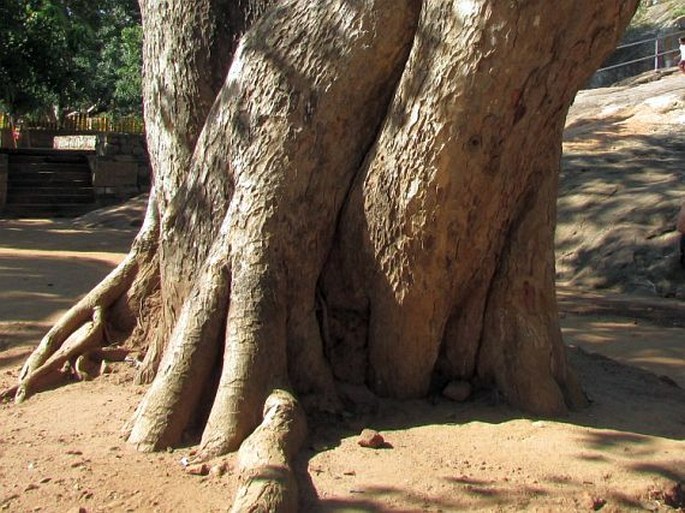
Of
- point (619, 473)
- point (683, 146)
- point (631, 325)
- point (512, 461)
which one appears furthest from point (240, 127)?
point (683, 146)

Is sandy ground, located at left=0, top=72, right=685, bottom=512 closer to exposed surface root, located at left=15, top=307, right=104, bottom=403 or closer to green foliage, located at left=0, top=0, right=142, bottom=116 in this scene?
exposed surface root, located at left=15, top=307, right=104, bottom=403

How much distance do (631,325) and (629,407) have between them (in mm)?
3452

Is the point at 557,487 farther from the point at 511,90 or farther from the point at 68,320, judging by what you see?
the point at 68,320

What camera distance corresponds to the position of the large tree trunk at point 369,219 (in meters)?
3.80

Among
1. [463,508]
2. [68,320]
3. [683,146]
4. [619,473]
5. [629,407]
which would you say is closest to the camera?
[463,508]

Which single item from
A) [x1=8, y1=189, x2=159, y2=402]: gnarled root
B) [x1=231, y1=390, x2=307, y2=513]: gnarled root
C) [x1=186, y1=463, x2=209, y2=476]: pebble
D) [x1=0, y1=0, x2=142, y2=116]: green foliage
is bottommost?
[x1=186, y1=463, x2=209, y2=476]: pebble

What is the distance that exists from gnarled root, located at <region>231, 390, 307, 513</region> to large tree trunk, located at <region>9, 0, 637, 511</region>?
0.04 ft

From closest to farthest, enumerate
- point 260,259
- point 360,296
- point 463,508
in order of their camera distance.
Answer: point 463,508
point 260,259
point 360,296

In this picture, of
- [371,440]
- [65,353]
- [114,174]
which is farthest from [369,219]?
[114,174]

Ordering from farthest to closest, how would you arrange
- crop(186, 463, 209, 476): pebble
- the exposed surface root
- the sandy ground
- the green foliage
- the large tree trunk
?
1. the green foliage
2. the exposed surface root
3. the large tree trunk
4. crop(186, 463, 209, 476): pebble
5. the sandy ground

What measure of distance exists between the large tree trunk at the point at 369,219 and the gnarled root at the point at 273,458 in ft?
0.04

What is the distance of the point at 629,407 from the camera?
4734 millimetres

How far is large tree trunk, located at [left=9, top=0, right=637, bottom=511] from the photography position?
150 inches

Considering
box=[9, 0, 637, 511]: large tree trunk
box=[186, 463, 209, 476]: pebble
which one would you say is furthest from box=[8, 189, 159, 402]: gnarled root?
box=[186, 463, 209, 476]: pebble
